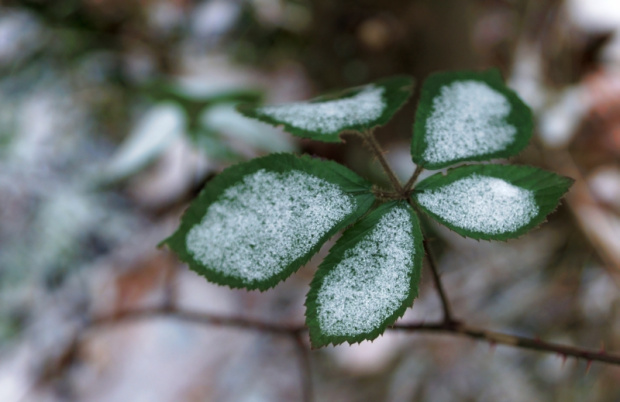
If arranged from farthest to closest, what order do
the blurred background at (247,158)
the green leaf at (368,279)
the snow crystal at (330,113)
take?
the blurred background at (247,158)
the snow crystal at (330,113)
the green leaf at (368,279)

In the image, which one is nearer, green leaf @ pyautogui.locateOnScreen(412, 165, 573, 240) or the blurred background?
green leaf @ pyautogui.locateOnScreen(412, 165, 573, 240)

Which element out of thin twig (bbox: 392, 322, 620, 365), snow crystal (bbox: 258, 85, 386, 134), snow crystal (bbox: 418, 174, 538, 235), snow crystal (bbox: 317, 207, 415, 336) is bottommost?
thin twig (bbox: 392, 322, 620, 365)

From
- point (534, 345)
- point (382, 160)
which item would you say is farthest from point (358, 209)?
point (534, 345)

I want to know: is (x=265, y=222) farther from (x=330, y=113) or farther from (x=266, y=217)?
(x=330, y=113)

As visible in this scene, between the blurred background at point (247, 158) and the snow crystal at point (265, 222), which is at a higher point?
the snow crystal at point (265, 222)

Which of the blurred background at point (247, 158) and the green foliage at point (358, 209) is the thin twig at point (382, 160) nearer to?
the green foliage at point (358, 209)

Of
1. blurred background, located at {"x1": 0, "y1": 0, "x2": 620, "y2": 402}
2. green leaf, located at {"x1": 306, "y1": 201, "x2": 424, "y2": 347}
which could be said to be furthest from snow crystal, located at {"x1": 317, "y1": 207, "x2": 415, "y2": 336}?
blurred background, located at {"x1": 0, "y1": 0, "x2": 620, "y2": 402}

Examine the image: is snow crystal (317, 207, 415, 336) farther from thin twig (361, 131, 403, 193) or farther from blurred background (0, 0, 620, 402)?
blurred background (0, 0, 620, 402)

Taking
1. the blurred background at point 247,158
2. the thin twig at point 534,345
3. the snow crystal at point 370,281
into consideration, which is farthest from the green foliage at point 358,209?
the blurred background at point 247,158
